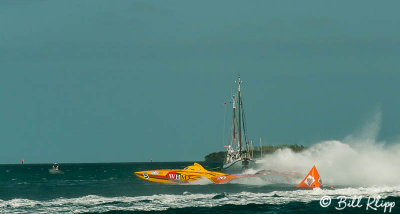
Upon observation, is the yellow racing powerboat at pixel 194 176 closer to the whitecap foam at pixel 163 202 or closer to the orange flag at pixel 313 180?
the orange flag at pixel 313 180

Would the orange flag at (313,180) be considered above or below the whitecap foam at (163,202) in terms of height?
above

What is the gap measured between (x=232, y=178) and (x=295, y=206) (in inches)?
1136

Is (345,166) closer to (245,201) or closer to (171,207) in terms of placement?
(245,201)

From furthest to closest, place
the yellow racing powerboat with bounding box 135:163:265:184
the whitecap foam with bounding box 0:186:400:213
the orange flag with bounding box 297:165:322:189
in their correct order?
the yellow racing powerboat with bounding box 135:163:265:184 < the orange flag with bounding box 297:165:322:189 < the whitecap foam with bounding box 0:186:400:213

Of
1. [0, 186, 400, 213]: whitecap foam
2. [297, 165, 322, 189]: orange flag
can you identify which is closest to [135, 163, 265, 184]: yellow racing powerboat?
[297, 165, 322, 189]: orange flag

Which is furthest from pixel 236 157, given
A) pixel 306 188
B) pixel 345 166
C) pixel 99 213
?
pixel 99 213

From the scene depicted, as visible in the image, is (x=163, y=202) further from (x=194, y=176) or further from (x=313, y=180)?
(x=194, y=176)

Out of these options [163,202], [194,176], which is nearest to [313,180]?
[163,202]

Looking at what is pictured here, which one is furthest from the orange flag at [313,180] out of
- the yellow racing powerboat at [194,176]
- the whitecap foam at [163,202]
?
the yellow racing powerboat at [194,176]

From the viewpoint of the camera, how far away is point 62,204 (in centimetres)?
4444

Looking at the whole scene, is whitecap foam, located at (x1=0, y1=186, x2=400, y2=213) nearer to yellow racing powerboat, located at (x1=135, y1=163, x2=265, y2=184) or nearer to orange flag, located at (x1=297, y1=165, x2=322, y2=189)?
orange flag, located at (x1=297, y1=165, x2=322, y2=189)

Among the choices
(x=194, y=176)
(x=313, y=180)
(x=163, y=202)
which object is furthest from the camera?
(x=194, y=176)

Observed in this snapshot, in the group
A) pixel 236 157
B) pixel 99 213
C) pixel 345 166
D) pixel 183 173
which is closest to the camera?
pixel 99 213

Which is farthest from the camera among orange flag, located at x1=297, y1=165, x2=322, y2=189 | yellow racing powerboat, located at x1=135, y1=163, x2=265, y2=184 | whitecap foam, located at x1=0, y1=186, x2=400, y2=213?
yellow racing powerboat, located at x1=135, y1=163, x2=265, y2=184
